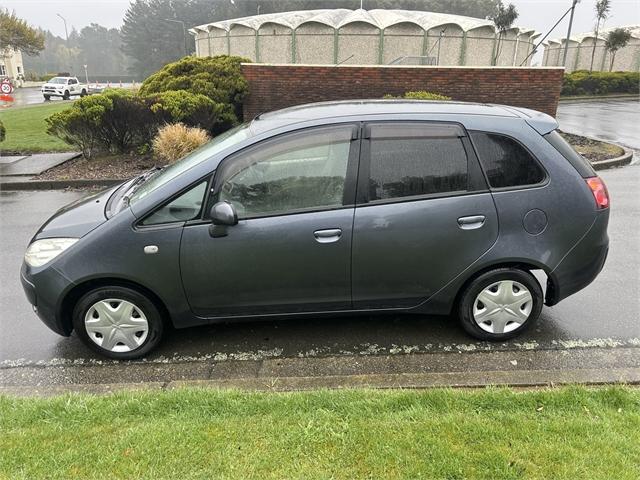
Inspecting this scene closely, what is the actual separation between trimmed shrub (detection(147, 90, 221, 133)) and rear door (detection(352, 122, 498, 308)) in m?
7.99

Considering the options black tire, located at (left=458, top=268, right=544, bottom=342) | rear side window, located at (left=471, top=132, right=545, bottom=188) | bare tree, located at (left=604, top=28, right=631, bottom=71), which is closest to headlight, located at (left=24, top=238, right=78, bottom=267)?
black tire, located at (left=458, top=268, right=544, bottom=342)

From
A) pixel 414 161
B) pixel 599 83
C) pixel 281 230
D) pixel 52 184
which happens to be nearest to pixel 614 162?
pixel 414 161

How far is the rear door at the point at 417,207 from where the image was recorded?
11.2 feet

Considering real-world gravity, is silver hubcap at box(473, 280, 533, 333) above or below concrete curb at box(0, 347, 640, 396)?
above

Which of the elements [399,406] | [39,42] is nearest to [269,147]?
[399,406]

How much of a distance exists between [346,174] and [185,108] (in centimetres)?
811

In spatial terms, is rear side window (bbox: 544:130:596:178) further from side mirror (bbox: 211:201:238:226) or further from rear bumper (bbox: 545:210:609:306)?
side mirror (bbox: 211:201:238:226)

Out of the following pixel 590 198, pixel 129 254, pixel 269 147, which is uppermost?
pixel 269 147

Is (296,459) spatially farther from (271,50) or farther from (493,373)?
(271,50)

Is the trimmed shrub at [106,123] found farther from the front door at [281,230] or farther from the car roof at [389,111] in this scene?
the front door at [281,230]

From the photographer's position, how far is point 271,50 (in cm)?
2878

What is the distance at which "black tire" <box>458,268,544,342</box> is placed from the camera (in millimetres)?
3578

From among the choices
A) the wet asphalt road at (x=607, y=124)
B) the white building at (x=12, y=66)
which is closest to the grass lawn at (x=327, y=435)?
the wet asphalt road at (x=607, y=124)

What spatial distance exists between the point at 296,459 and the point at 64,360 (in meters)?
2.22
